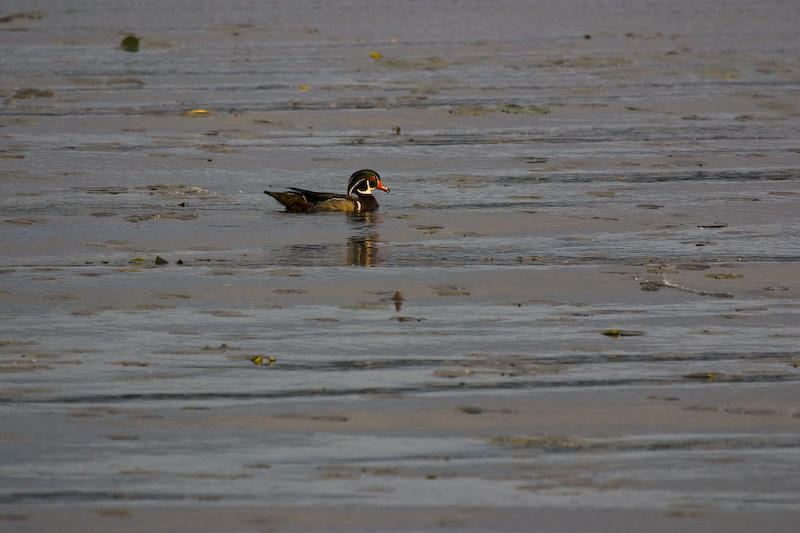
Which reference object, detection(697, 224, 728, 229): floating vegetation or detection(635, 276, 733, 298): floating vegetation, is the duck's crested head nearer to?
detection(697, 224, 728, 229): floating vegetation

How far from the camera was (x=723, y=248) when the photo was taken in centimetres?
→ 1095

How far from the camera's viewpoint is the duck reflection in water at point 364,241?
35.1 ft

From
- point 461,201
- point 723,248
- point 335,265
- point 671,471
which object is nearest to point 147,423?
point 671,471

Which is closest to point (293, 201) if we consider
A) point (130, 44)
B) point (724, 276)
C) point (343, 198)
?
point (343, 198)

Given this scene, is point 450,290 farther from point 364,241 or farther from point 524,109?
point 524,109

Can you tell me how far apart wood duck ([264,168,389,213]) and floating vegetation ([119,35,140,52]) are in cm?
1414

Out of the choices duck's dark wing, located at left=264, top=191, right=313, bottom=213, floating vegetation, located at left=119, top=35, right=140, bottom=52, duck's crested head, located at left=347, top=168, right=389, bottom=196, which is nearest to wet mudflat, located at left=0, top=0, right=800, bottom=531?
duck's dark wing, located at left=264, top=191, right=313, bottom=213

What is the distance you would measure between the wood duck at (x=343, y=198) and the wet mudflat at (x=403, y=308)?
0.66ft

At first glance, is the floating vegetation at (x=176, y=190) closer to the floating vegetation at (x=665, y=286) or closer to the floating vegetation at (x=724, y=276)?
the floating vegetation at (x=665, y=286)

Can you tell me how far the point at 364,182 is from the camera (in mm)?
12680

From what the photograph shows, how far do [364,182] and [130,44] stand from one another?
14648mm

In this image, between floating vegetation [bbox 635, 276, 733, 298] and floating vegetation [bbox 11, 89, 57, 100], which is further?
floating vegetation [bbox 11, 89, 57, 100]

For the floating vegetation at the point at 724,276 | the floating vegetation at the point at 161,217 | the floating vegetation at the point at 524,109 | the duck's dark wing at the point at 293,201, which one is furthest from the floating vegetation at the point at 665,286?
the floating vegetation at the point at 524,109

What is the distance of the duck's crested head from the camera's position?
12.7m
